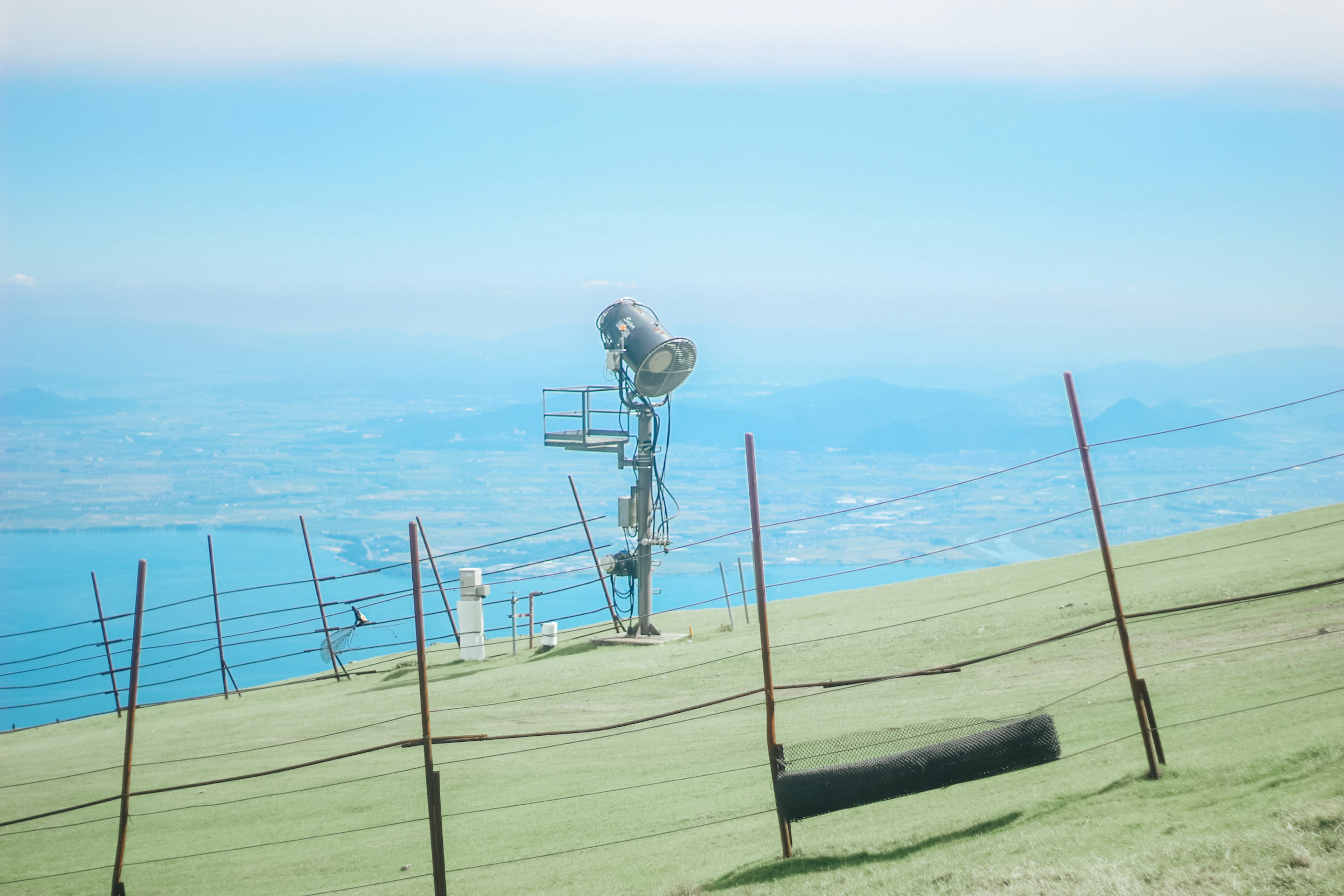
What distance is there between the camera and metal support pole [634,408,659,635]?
76.5 feet

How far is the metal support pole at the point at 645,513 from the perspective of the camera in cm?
2331

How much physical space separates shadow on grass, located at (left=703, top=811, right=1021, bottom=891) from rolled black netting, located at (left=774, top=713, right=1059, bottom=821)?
331 millimetres

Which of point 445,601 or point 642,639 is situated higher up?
point 445,601

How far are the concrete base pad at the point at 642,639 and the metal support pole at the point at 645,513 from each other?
9.3 inches

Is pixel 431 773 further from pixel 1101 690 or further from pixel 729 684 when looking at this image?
pixel 729 684

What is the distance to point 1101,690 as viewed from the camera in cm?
1179

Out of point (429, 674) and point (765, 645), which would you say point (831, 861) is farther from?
point (429, 674)

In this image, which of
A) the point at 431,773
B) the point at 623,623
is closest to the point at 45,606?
the point at 623,623

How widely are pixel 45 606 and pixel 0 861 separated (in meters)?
218

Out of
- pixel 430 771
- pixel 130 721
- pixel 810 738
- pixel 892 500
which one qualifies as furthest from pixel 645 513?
pixel 430 771

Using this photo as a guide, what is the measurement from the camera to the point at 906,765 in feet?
24.7

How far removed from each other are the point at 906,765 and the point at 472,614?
1827cm

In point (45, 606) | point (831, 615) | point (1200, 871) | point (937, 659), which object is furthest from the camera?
point (45, 606)

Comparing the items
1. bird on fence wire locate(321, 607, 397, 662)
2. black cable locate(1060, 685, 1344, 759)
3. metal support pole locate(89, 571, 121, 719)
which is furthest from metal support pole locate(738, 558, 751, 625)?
metal support pole locate(89, 571, 121, 719)
